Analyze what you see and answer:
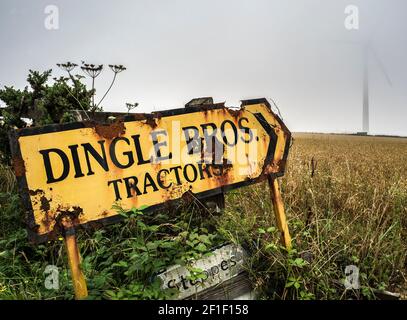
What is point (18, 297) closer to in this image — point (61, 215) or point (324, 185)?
point (61, 215)

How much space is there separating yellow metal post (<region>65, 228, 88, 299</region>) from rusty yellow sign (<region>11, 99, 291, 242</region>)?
0.06m

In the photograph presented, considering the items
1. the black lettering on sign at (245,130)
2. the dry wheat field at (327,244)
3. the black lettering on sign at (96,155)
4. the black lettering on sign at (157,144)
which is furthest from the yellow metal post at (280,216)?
the black lettering on sign at (96,155)

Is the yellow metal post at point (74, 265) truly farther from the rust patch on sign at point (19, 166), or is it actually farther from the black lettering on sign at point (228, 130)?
the black lettering on sign at point (228, 130)

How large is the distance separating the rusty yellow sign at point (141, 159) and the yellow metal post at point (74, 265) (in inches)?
2.5

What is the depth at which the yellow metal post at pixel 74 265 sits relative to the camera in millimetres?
1737

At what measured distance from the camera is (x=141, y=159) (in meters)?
2.02

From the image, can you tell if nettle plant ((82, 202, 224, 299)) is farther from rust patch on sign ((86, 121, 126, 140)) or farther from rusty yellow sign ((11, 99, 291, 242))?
rust patch on sign ((86, 121, 126, 140))

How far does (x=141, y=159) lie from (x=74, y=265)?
0.68m

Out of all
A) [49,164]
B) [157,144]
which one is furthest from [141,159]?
[49,164]


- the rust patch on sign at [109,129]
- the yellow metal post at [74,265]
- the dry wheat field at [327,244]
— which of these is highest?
the rust patch on sign at [109,129]

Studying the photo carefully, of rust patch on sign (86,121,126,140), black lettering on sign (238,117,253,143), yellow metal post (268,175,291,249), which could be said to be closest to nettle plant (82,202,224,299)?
rust patch on sign (86,121,126,140)

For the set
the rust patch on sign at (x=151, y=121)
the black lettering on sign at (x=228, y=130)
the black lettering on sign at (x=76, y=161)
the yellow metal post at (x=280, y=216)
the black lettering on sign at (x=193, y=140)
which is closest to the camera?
the black lettering on sign at (x=76, y=161)

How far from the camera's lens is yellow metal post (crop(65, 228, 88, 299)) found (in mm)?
1737
